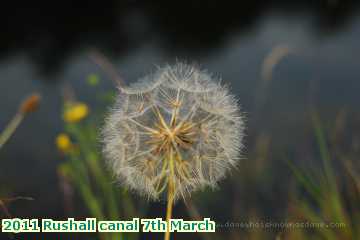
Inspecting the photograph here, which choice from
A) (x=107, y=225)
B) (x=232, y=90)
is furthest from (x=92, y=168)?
(x=232, y=90)

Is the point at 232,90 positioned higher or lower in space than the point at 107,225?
higher

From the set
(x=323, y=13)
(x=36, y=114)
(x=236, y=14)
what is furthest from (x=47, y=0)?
(x=323, y=13)

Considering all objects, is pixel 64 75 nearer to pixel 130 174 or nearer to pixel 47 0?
pixel 47 0

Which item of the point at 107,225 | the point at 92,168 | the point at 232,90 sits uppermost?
the point at 232,90

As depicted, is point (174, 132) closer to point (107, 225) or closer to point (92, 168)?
point (107, 225)

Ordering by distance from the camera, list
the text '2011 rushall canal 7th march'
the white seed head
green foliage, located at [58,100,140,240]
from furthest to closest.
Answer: green foliage, located at [58,100,140,240], the text '2011 rushall canal 7th march', the white seed head

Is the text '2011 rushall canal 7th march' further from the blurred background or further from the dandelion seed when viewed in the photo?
the dandelion seed

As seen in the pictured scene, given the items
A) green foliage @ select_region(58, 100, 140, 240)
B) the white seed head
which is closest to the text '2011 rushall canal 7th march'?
green foliage @ select_region(58, 100, 140, 240)
